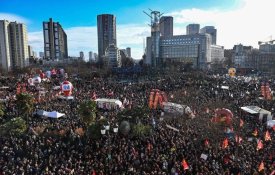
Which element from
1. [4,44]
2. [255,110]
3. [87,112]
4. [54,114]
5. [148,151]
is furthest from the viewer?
[4,44]

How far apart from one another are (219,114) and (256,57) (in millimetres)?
99017

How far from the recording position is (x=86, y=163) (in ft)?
51.8

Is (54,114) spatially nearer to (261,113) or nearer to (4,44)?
(261,113)

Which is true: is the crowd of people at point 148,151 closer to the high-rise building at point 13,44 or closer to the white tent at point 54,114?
the white tent at point 54,114

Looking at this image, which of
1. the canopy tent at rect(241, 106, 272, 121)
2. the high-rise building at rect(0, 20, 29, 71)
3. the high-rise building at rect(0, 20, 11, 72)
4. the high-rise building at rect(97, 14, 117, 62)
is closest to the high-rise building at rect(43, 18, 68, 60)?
the high-rise building at rect(97, 14, 117, 62)

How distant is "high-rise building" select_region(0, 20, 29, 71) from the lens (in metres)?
116

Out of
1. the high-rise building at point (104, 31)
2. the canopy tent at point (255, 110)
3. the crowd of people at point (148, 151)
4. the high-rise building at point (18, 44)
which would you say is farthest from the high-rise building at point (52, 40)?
the canopy tent at point (255, 110)

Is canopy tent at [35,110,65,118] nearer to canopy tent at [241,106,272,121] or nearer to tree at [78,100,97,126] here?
tree at [78,100,97,126]

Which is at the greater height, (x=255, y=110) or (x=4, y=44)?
(x=4, y=44)

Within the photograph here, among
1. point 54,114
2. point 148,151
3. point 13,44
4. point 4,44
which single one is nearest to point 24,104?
point 54,114

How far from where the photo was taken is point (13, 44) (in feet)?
401

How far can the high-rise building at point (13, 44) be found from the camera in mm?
115500

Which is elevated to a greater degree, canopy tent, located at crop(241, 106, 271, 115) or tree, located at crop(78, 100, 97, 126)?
tree, located at crop(78, 100, 97, 126)

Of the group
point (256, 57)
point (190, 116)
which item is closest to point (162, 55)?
point (256, 57)
